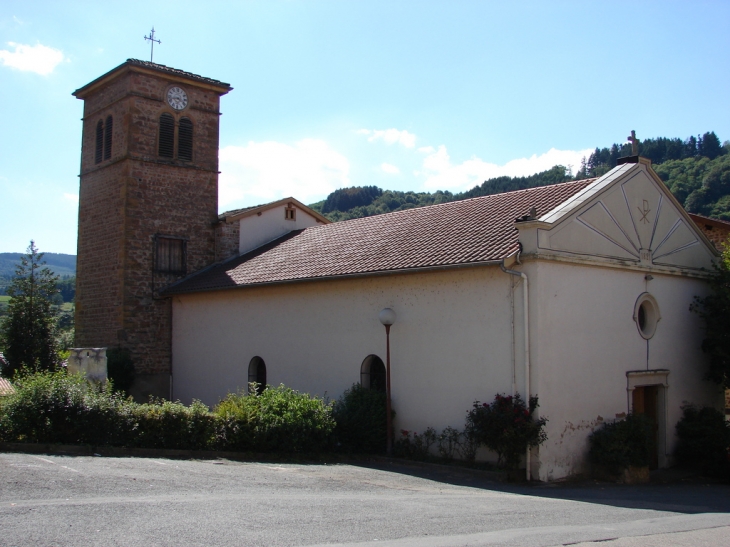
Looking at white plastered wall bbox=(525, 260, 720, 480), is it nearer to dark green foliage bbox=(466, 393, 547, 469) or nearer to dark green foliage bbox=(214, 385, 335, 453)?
dark green foliage bbox=(466, 393, 547, 469)

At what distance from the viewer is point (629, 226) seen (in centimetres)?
1714

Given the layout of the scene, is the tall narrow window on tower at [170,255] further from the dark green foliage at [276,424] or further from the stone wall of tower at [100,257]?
the dark green foliage at [276,424]

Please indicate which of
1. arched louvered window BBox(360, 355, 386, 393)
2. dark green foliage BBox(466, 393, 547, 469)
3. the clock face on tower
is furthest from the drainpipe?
the clock face on tower

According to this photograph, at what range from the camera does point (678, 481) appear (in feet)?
54.0

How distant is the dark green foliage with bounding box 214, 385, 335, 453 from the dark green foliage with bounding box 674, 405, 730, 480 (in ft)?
30.0

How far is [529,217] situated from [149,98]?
640 inches

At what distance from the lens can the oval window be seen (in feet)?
57.5

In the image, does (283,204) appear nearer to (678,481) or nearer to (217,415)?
(217,415)

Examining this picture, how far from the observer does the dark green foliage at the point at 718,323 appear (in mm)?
18047

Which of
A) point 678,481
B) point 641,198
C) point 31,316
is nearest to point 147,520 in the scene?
point 678,481

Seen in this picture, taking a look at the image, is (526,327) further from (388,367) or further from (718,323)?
(718,323)

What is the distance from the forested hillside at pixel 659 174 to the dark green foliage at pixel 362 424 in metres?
→ 28.8

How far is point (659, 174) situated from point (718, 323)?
36247mm

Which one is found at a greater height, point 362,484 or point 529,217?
point 529,217
